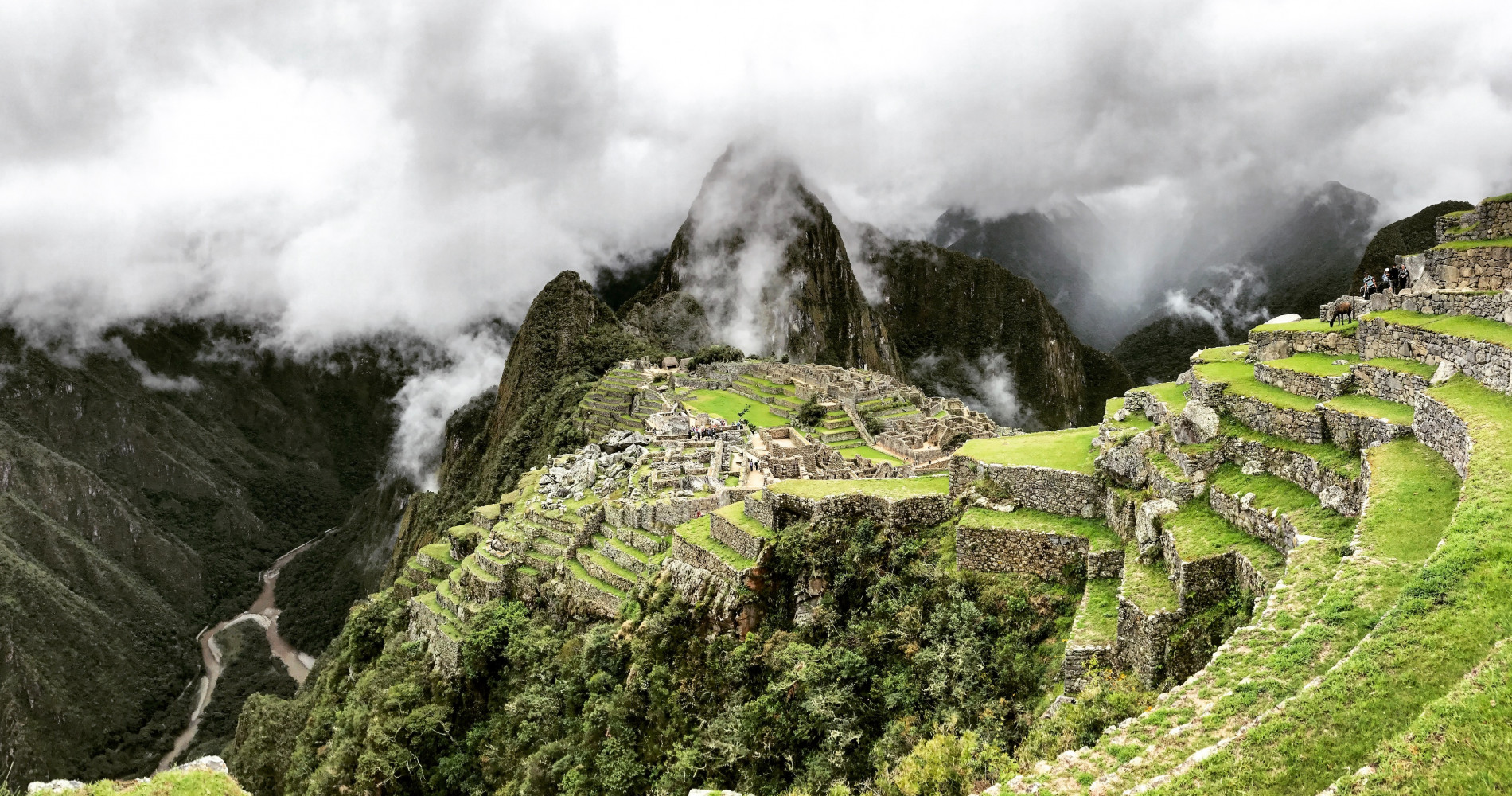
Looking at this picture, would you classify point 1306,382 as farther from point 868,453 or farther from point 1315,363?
point 868,453

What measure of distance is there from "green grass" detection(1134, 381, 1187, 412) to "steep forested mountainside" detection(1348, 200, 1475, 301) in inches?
2879

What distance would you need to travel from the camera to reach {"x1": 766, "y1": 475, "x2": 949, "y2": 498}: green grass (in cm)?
1749

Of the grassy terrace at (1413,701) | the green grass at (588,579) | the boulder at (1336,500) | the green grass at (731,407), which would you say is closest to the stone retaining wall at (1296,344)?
the boulder at (1336,500)

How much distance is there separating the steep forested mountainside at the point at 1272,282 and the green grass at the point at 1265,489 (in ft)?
334

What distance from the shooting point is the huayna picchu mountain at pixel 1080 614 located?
255 inches

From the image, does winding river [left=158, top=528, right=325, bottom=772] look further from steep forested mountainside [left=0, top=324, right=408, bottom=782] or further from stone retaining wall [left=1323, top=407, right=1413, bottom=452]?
stone retaining wall [left=1323, top=407, right=1413, bottom=452]

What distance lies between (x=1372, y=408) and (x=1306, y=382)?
1.70 meters

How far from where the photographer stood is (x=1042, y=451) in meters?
17.0

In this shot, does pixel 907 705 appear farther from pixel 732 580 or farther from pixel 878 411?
pixel 878 411

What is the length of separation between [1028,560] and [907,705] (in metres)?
3.56

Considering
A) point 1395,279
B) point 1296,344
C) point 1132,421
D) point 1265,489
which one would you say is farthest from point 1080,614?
point 1395,279

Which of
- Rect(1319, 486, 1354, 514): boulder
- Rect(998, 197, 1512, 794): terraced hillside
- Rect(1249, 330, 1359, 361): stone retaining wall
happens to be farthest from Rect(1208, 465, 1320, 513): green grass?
Rect(1249, 330, 1359, 361): stone retaining wall

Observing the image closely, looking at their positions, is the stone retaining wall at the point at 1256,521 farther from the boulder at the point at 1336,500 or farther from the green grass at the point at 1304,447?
the green grass at the point at 1304,447

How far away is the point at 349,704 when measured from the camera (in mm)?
29344
